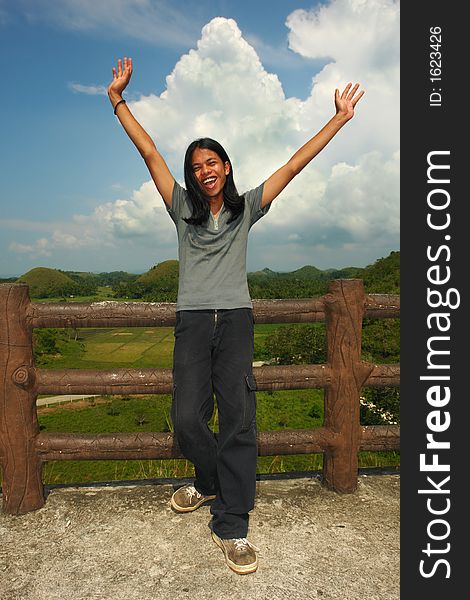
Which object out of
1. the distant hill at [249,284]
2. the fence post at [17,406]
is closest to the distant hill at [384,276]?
the distant hill at [249,284]

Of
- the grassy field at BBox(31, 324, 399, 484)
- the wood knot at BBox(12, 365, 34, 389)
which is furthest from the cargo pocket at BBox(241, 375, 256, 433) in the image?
the grassy field at BBox(31, 324, 399, 484)

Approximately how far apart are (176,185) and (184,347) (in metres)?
0.95

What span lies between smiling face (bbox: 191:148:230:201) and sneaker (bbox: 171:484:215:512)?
1831mm

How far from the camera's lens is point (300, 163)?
266 centimetres

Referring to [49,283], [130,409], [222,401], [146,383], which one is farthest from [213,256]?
[49,283]

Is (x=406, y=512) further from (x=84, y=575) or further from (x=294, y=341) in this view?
(x=294, y=341)

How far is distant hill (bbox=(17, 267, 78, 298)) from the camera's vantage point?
340ft

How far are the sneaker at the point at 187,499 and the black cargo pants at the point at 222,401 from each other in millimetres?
322

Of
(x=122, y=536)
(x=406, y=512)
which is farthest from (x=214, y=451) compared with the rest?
(x=406, y=512)

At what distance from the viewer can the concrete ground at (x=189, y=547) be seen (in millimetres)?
2201

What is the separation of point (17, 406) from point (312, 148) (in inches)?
95.1

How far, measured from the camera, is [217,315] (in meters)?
2.55

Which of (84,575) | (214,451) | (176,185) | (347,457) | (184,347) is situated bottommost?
(84,575)

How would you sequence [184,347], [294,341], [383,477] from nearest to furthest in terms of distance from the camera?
[184,347] → [383,477] → [294,341]
